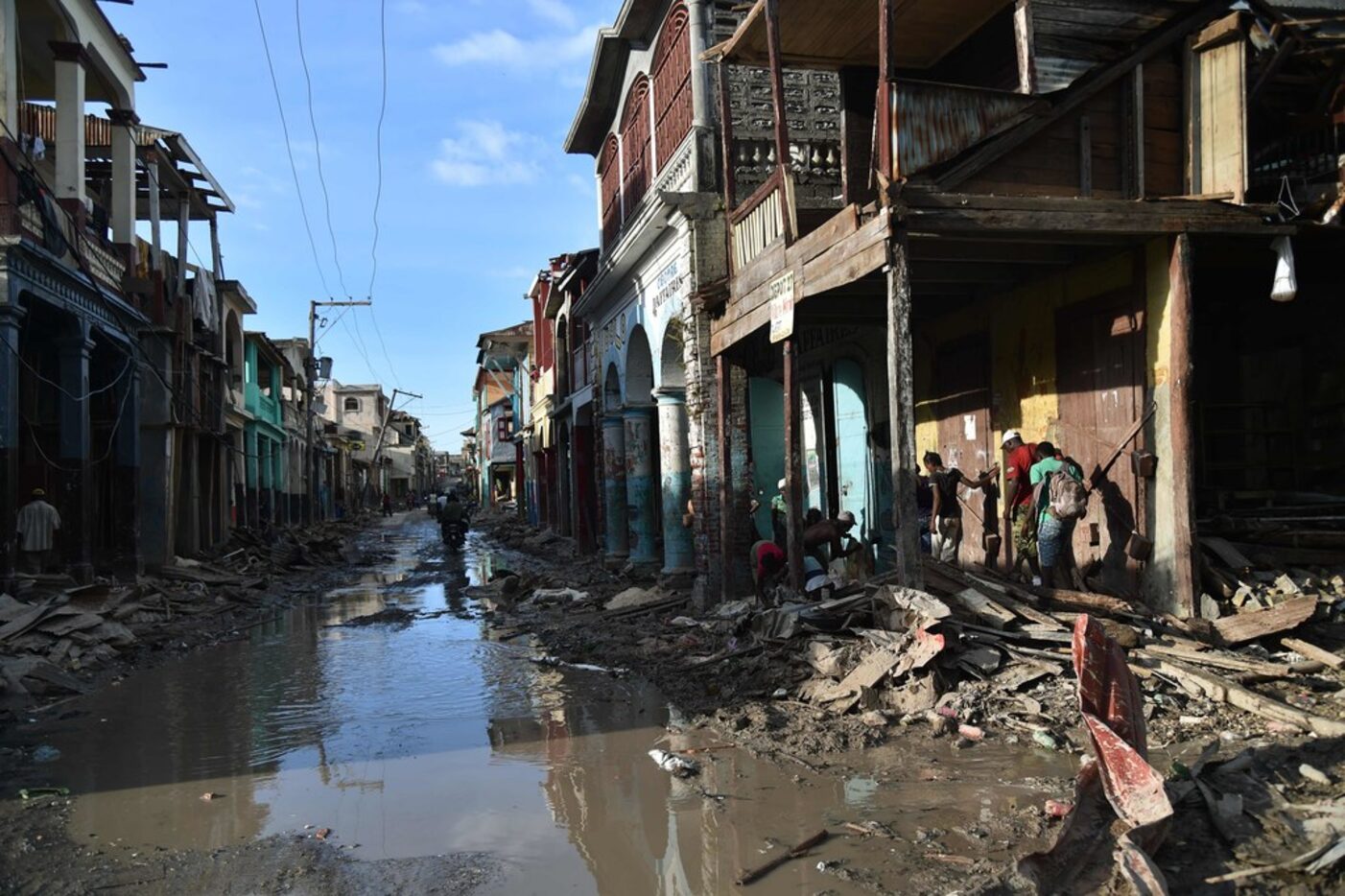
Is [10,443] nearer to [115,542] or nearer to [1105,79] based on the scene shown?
[115,542]

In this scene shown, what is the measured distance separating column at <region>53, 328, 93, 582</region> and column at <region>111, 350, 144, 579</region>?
5.55 feet

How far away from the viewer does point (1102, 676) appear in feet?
14.7

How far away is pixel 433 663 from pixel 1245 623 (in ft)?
23.2

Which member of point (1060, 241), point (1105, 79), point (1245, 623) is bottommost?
point (1245, 623)

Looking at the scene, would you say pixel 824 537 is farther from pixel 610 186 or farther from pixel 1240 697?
pixel 610 186

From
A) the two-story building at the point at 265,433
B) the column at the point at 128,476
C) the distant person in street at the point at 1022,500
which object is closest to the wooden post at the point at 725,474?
the distant person in street at the point at 1022,500

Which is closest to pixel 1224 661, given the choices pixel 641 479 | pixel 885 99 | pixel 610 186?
pixel 885 99

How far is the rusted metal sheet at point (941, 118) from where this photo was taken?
7.17m

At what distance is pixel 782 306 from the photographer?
9.11m

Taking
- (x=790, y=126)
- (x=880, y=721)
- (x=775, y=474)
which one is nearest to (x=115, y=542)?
(x=775, y=474)

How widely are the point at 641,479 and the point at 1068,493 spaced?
9.54 meters

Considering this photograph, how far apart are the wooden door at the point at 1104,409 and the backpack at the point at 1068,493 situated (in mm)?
427

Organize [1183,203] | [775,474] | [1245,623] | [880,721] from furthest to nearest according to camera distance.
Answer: [775,474]
[1183,203]
[1245,623]
[880,721]

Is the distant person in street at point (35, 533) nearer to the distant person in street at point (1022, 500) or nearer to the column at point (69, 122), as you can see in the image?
the column at point (69, 122)
